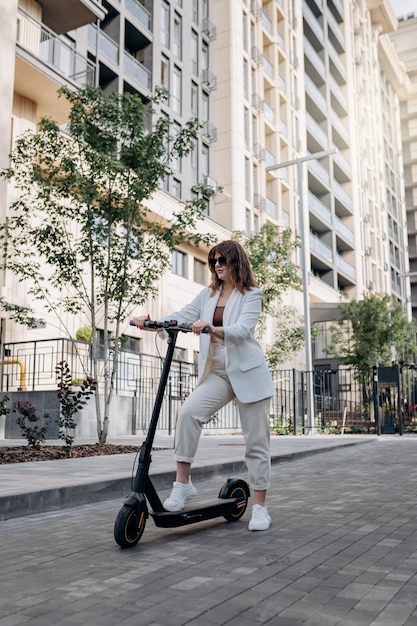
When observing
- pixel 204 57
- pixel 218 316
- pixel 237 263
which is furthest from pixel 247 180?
pixel 218 316

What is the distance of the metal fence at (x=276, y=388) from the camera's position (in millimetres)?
16250

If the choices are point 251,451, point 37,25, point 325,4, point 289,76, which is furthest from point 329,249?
point 251,451

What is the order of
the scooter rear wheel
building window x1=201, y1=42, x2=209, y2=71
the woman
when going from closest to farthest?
the scooter rear wheel → the woman → building window x1=201, y1=42, x2=209, y2=71

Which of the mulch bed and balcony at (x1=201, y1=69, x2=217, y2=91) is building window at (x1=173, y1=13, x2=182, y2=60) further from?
the mulch bed

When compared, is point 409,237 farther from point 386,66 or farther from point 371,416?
point 371,416

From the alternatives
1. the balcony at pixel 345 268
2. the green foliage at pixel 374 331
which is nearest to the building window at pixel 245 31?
the green foliage at pixel 374 331

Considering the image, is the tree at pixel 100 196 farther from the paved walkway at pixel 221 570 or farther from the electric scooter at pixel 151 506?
the electric scooter at pixel 151 506

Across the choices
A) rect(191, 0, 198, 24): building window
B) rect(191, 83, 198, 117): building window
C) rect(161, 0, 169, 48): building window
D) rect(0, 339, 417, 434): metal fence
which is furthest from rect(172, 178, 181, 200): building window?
rect(0, 339, 417, 434): metal fence

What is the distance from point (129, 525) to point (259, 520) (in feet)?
3.27

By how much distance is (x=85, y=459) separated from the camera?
8.73 m

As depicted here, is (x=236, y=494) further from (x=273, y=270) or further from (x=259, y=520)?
(x=273, y=270)

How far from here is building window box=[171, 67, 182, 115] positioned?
1198 inches

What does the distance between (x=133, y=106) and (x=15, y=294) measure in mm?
8222

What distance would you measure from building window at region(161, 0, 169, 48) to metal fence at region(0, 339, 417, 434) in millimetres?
16926
